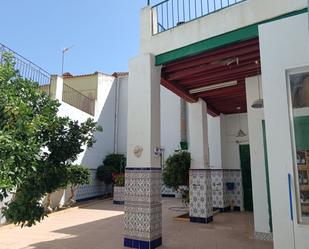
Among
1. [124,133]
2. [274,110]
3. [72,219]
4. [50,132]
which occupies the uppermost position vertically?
[124,133]

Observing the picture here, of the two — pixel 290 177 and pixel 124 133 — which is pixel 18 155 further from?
pixel 124 133

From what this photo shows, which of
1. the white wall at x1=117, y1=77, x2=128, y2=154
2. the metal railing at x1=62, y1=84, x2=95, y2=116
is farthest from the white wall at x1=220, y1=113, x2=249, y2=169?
the white wall at x1=117, y1=77, x2=128, y2=154

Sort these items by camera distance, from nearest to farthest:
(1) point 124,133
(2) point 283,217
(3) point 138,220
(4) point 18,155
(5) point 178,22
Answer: (4) point 18,155
(2) point 283,217
(3) point 138,220
(5) point 178,22
(1) point 124,133

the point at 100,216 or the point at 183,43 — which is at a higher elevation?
the point at 183,43

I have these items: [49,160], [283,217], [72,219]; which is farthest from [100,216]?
[283,217]

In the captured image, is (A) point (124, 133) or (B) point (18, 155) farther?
(A) point (124, 133)

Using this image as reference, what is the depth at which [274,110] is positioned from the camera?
140 inches

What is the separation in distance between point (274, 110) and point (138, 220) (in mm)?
3107

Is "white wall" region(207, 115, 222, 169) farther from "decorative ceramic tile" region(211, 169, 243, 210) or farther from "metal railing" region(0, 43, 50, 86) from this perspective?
"metal railing" region(0, 43, 50, 86)

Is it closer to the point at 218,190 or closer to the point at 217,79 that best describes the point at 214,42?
the point at 217,79

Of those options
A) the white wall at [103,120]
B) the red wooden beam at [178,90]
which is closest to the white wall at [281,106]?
the red wooden beam at [178,90]

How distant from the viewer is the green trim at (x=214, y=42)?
4.49 m

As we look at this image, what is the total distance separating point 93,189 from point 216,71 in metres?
9.31

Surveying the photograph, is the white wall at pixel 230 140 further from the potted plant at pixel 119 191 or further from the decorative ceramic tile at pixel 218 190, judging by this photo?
the potted plant at pixel 119 191
